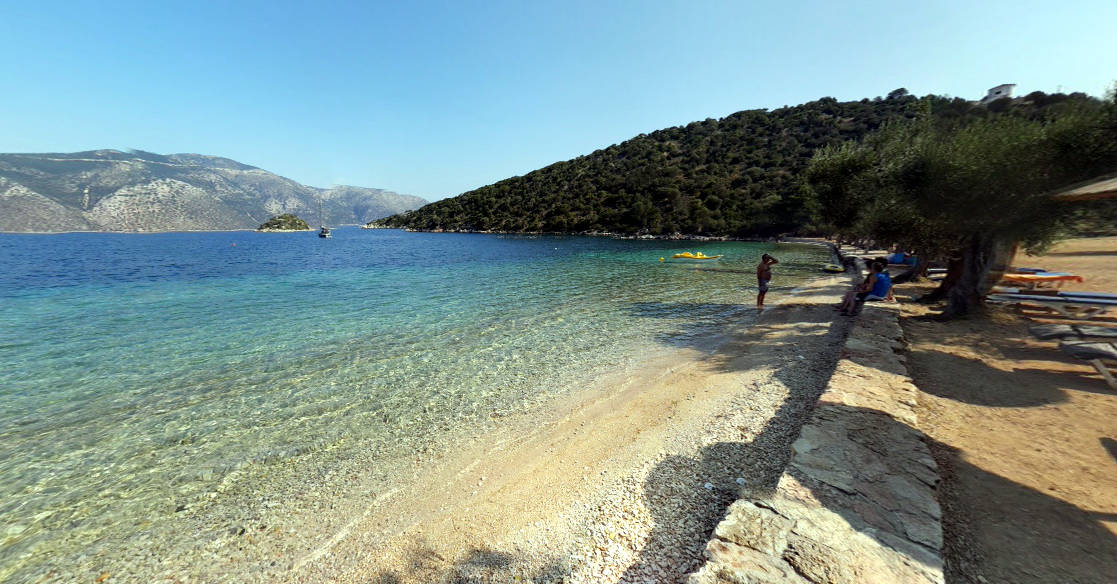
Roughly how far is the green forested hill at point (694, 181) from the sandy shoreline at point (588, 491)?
67414 millimetres

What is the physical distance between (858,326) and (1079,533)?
6.81 metres

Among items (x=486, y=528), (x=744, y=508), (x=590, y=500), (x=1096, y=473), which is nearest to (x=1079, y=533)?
(x=1096, y=473)

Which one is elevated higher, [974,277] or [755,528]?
[974,277]

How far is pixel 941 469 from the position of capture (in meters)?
4.84

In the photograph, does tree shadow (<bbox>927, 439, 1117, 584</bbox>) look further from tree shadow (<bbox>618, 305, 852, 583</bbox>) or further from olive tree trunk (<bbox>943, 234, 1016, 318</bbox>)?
olive tree trunk (<bbox>943, 234, 1016, 318</bbox>)

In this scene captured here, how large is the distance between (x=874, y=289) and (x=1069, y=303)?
4251 millimetres

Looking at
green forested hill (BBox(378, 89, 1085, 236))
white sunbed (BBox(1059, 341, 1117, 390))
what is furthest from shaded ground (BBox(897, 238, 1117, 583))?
green forested hill (BBox(378, 89, 1085, 236))

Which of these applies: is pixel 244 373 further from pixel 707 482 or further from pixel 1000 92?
pixel 1000 92

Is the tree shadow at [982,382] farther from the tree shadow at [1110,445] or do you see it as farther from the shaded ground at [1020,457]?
the tree shadow at [1110,445]

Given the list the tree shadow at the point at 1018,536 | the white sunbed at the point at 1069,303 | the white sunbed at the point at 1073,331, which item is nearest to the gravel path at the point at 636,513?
the tree shadow at the point at 1018,536

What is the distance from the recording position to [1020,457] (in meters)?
5.01

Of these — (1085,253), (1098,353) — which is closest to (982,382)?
(1098,353)

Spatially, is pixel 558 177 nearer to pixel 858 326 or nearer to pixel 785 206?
pixel 785 206

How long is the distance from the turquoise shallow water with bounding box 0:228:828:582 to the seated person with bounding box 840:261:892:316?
156 inches
